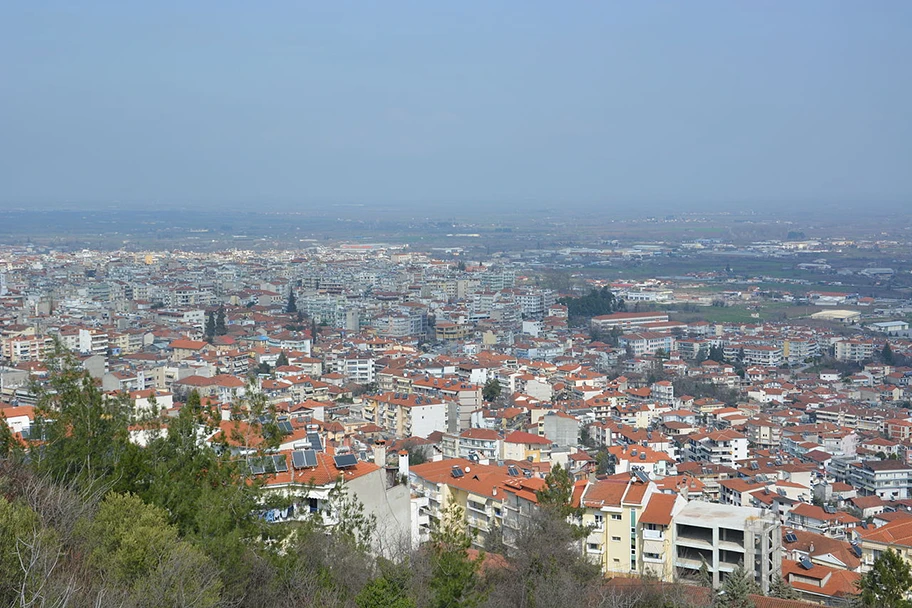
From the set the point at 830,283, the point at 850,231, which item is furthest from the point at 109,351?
the point at 850,231

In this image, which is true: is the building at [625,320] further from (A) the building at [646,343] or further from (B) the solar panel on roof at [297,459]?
(B) the solar panel on roof at [297,459]

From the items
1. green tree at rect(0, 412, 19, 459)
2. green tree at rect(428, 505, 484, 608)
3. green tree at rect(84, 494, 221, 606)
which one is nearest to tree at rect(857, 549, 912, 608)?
green tree at rect(428, 505, 484, 608)

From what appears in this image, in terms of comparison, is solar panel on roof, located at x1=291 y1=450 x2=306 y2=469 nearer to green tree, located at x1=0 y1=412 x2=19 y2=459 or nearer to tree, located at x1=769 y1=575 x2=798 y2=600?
green tree, located at x1=0 y1=412 x2=19 y2=459

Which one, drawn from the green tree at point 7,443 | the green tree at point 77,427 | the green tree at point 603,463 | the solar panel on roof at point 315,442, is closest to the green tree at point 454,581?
the green tree at point 77,427

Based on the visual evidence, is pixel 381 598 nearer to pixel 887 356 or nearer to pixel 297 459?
pixel 297 459

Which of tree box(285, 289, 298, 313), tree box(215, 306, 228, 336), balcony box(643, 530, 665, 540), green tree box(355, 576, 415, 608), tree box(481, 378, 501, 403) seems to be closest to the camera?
green tree box(355, 576, 415, 608)

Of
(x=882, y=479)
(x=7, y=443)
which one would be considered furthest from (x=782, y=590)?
(x=882, y=479)
